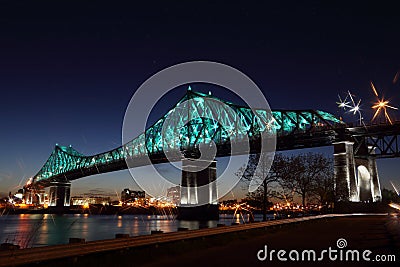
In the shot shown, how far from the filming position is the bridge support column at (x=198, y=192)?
9012 cm

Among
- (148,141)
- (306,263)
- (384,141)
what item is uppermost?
(148,141)

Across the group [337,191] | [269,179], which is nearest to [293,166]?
[269,179]

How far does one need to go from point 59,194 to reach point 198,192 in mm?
82852

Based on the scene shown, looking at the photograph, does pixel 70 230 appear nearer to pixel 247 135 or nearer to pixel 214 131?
pixel 247 135

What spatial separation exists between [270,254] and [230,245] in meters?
3.81

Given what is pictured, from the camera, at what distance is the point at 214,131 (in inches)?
3971

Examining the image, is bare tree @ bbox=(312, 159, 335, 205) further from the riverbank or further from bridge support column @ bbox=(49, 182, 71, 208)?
bridge support column @ bbox=(49, 182, 71, 208)

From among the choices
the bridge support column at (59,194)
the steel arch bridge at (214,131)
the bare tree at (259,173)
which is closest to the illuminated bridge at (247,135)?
the steel arch bridge at (214,131)

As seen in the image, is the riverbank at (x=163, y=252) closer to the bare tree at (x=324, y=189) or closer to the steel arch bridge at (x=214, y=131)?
the bare tree at (x=324, y=189)

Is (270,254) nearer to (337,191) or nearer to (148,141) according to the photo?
(337,191)

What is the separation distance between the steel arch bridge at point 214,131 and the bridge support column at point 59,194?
65.1 ft

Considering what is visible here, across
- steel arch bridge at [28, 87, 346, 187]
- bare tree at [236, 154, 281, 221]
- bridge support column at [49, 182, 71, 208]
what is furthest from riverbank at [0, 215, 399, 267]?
bridge support column at [49, 182, 71, 208]

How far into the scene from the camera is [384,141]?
7494cm

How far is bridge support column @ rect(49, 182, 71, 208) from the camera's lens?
155 meters
